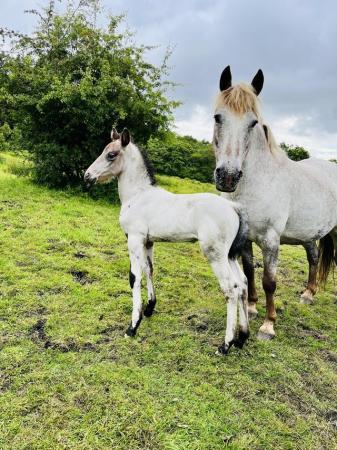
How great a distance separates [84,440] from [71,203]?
8.23 metres

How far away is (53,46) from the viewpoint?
1129 centimetres

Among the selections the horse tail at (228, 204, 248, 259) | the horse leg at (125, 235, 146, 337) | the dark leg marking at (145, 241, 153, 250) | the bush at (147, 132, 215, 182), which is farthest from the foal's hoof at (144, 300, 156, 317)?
the bush at (147, 132, 215, 182)

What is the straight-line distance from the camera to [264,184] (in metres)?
4.20

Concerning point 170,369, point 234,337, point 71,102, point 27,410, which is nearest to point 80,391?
point 27,410

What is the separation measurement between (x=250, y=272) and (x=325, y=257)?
6.38 ft

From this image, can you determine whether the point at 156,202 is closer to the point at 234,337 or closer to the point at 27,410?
the point at 234,337

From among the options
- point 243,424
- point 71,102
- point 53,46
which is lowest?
point 243,424

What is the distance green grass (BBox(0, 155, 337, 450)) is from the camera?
2.73 meters

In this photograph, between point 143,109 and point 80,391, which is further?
point 143,109

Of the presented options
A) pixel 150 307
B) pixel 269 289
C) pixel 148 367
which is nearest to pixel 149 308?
pixel 150 307

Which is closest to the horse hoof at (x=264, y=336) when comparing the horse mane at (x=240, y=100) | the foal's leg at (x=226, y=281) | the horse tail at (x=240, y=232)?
the foal's leg at (x=226, y=281)

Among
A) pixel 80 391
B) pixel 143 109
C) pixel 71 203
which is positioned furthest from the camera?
pixel 143 109

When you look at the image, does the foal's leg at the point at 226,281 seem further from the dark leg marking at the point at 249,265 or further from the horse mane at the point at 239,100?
the horse mane at the point at 239,100

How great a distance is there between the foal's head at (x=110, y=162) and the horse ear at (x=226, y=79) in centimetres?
125
